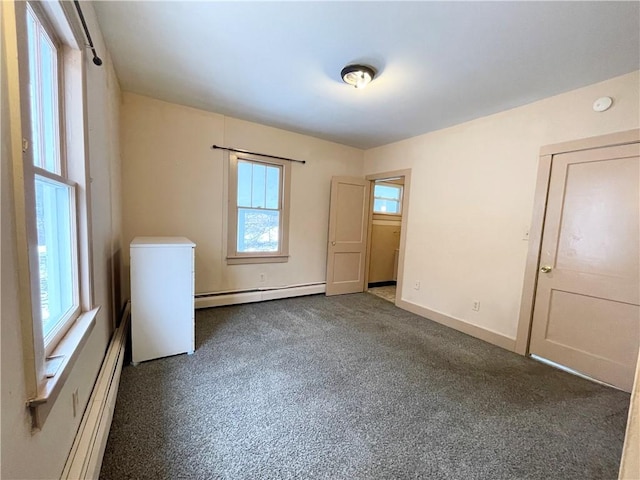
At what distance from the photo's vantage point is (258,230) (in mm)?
4020

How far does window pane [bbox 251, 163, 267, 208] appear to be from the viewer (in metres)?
3.92

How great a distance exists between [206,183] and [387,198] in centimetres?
347

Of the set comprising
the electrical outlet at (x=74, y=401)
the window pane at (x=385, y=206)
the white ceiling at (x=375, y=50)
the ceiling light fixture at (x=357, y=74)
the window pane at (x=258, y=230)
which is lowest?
the electrical outlet at (x=74, y=401)

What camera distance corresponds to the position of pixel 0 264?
0.72 m

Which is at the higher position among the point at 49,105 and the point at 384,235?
the point at 49,105

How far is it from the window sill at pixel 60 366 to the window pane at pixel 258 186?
8.65 feet

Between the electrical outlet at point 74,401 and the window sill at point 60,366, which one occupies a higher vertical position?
the window sill at point 60,366

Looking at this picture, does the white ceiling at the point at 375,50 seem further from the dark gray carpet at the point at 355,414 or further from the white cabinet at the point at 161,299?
the dark gray carpet at the point at 355,414

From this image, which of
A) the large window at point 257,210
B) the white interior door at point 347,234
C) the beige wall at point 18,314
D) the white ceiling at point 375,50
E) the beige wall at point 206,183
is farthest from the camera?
the white interior door at point 347,234

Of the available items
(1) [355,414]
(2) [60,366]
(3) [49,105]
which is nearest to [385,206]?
(1) [355,414]

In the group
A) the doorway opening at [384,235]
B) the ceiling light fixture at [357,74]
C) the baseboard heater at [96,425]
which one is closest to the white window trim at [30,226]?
the baseboard heater at [96,425]

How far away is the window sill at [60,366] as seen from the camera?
88cm

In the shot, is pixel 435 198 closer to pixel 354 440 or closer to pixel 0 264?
pixel 354 440

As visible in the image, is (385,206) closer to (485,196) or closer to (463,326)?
(485,196)
